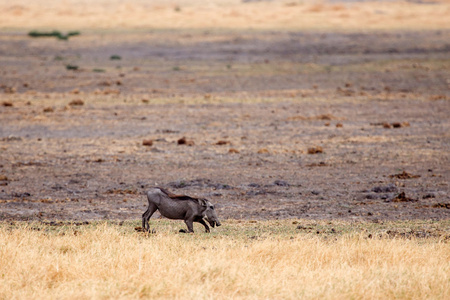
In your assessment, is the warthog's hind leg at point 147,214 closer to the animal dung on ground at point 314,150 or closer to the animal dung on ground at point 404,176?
the animal dung on ground at point 404,176

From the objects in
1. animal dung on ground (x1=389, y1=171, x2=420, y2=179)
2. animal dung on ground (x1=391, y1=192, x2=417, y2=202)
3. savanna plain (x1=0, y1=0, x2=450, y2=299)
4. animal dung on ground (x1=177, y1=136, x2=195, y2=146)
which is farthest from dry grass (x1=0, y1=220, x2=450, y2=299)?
animal dung on ground (x1=177, y1=136, x2=195, y2=146)

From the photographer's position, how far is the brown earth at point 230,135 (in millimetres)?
12016

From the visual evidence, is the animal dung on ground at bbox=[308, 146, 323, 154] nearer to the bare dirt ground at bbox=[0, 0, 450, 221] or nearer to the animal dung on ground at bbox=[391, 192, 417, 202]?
the bare dirt ground at bbox=[0, 0, 450, 221]

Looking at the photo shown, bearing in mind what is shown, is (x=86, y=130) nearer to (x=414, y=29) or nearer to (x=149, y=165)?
(x=149, y=165)

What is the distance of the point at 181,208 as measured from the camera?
30.7 feet

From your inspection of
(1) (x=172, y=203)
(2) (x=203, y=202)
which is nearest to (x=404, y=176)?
(2) (x=203, y=202)

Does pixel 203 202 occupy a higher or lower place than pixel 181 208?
higher

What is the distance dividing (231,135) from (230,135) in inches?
1.2

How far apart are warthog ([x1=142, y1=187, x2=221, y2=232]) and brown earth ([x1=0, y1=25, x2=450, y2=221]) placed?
4.48ft

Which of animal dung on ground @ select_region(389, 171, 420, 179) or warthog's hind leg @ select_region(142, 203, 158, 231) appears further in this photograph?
animal dung on ground @ select_region(389, 171, 420, 179)

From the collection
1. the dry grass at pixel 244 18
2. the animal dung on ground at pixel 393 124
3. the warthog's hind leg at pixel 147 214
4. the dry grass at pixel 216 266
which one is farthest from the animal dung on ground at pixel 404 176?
the dry grass at pixel 244 18

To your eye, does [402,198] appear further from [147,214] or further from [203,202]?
[147,214]

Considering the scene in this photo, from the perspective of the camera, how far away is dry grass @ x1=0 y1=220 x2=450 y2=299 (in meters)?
6.52

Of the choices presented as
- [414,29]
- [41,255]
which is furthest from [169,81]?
[414,29]
